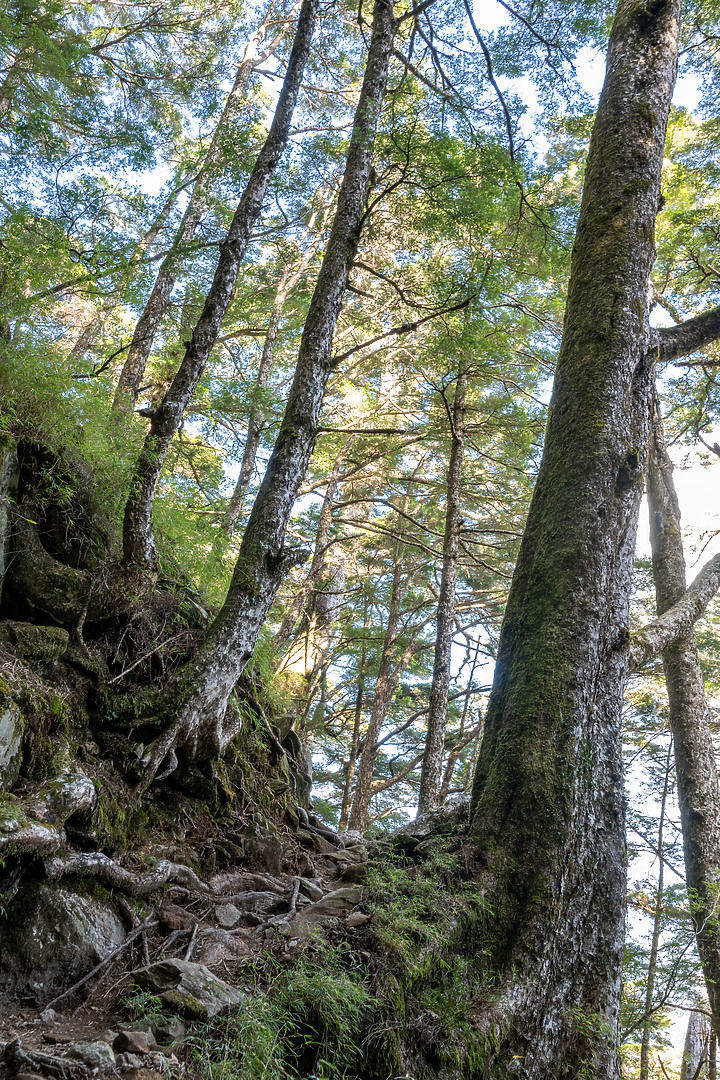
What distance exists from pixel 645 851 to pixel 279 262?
1466 centimetres

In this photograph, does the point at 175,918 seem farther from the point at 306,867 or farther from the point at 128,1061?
the point at 306,867

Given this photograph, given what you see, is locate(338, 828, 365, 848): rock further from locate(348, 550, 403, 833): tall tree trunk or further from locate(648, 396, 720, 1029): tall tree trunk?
locate(648, 396, 720, 1029): tall tree trunk

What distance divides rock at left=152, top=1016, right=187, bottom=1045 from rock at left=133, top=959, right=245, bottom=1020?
4.3 inches

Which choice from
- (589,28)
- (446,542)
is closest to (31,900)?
(446,542)

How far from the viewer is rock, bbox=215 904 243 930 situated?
396 cm

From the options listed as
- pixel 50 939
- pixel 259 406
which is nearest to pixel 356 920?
pixel 50 939

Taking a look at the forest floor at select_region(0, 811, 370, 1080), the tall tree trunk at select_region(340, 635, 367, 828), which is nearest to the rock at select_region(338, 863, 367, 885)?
the forest floor at select_region(0, 811, 370, 1080)

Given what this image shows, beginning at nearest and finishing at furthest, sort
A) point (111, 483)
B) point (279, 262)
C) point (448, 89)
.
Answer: point (111, 483) < point (448, 89) < point (279, 262)

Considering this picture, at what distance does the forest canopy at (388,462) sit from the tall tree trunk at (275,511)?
1.2 inches

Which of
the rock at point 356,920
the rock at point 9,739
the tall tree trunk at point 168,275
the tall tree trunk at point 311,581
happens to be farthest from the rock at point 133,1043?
the tall tree trunk at point 311,581

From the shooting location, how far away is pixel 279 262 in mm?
10938

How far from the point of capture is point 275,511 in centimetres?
520

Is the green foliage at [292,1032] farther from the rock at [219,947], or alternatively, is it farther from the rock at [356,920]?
the rock at [219,947]

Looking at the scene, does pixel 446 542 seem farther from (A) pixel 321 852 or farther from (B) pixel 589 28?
(B) pixel 589 28
